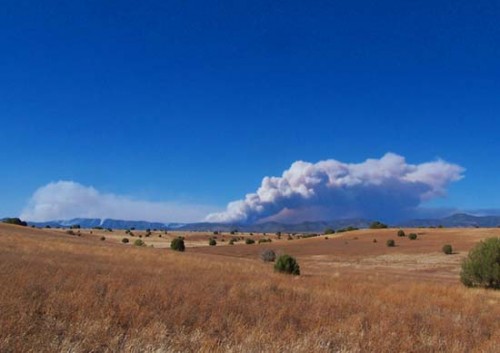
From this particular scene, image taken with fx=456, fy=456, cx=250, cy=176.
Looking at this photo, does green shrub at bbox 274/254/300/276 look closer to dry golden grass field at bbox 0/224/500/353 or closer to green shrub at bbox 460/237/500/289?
green shrub at bbox 460/237/500/289

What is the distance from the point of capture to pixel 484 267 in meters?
27.2

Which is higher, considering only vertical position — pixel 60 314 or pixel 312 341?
pixel 60 314

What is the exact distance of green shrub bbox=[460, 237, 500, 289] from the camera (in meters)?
26.8

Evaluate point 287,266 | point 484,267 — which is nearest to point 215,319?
point 287,266

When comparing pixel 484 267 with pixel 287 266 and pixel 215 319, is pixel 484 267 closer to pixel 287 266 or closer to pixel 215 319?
pixel 287 266

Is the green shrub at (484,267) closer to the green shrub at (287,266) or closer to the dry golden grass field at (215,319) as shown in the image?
the green shrub at (287,266)

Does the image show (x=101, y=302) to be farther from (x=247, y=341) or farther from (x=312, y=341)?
(x=312, y=341)

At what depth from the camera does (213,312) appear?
10438mm

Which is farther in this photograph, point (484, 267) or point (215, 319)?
point (484, 267)

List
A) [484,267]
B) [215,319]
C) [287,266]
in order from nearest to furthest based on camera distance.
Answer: [215,319] < [484,267] < [287,266]

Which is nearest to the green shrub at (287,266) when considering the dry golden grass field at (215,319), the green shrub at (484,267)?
the green shrub at (484,267)

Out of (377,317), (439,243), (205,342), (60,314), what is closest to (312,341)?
(205,342)

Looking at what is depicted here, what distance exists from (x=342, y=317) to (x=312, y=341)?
341 cm

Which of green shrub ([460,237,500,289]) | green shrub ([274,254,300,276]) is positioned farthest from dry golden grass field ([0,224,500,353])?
green shrub ([274,254,300,276])
